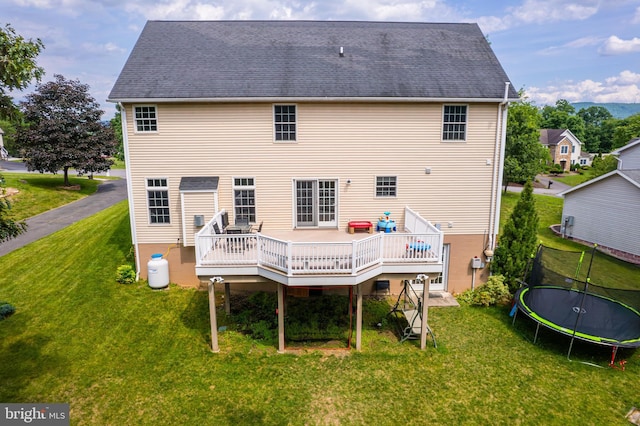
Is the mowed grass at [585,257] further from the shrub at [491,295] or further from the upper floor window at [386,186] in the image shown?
the upper floor window at [386,186]

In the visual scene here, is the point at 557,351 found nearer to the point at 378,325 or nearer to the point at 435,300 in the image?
the point at 435,300

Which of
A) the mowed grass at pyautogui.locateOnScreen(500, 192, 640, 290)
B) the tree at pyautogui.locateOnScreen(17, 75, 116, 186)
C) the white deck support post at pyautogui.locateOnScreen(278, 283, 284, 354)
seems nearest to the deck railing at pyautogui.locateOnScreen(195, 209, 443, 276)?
the white deck support post at pyautogui.locateOnScreen(278, 283, 284, 354)

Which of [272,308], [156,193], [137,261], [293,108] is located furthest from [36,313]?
[293,108]

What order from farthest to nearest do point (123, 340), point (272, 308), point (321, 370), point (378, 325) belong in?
point (272, 308) → point (378, 325) → point (123, 340) → point (321, 370)

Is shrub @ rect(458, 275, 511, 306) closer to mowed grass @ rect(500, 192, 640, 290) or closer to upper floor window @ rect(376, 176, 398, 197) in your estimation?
mowed grass @ rect(500, 192, 640, 290)

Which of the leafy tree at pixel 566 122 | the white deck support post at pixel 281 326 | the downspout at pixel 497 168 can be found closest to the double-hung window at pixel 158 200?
the white deck support post at pixel 281 326

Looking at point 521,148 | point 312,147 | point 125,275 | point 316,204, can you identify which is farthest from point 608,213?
point 125,275
